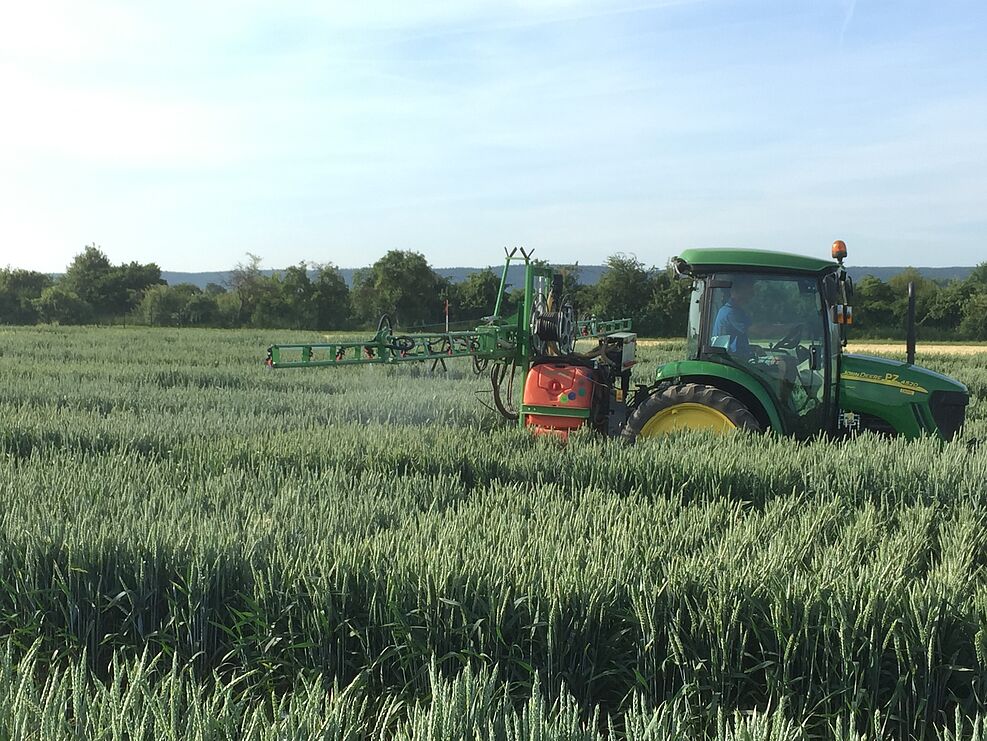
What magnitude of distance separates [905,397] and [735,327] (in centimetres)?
179

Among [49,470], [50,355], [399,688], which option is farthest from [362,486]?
[50,355]

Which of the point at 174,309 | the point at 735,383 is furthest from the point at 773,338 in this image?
the point at 174,309

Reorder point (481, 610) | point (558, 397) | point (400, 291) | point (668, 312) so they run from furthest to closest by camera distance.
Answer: point (400, 291) < point (668, 312) < point (558, 397) < point (481, 610)

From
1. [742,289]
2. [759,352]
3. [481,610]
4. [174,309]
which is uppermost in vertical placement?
[174,309]

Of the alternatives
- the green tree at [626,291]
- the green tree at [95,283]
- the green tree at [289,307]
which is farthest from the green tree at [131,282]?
the green tree at [626,291]

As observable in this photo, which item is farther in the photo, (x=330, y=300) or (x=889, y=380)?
(x=330, y=300)

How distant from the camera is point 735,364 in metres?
6.52

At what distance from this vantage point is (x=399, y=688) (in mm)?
3359

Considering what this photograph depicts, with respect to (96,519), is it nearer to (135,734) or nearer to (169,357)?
(135,734)

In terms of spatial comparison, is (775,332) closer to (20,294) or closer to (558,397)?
(558,397)

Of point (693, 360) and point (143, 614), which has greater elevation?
point (693, 360)

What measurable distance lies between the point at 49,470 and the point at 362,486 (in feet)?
7.70

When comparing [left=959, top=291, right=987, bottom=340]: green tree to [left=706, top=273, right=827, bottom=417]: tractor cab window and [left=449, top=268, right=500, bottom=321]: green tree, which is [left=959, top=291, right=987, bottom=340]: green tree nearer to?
[left=449, top=268, right=500, bottom=321]: green tree

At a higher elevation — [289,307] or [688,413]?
[289,307]
